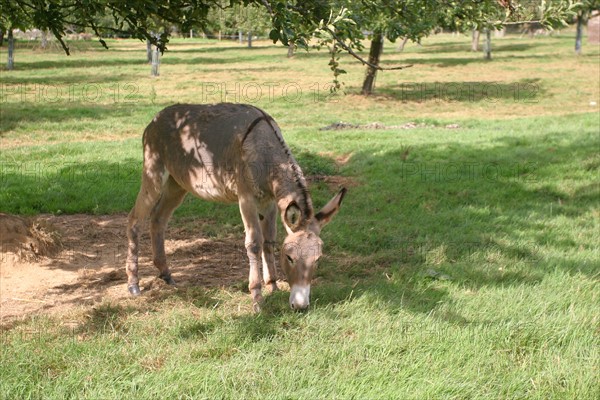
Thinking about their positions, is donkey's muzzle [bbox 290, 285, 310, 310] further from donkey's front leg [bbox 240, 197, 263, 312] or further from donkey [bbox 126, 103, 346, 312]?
donkey's front leg [bbox 240, 197, 263, 312]

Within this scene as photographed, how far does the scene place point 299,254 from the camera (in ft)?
19.8

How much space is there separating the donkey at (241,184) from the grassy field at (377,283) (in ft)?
1.80

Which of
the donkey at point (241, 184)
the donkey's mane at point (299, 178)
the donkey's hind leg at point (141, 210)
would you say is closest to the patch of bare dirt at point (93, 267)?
the donkey's hind leg at point (141, 210)

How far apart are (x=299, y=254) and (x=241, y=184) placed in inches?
45.9

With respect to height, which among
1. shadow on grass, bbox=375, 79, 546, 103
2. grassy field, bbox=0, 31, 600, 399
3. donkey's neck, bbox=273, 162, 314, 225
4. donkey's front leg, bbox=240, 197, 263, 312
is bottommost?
grassy field, bbox=0, 31, 600, 399

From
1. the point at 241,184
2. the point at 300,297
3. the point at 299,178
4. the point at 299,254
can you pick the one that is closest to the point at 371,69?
the point at 241,184

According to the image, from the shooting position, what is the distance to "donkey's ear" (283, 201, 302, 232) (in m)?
6.03

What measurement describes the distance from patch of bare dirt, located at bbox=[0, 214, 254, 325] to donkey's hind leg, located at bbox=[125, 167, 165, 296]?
0.29 m

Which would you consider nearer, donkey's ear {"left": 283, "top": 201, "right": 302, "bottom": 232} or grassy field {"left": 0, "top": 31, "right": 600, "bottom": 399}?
grassy field {"left": 0, "top": 31, "right": 600, "bottom": 399}

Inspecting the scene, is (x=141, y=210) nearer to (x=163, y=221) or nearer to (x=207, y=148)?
(x=163, y=221)

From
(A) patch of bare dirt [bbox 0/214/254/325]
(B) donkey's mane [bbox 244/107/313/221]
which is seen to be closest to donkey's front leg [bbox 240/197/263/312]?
(B) donkey's mane [bbox 244/107/313/221]

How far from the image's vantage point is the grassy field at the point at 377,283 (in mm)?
5088

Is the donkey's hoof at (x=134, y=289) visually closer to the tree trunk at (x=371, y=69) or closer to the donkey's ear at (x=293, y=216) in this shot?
the donkey's ear at (x=293, y=216)

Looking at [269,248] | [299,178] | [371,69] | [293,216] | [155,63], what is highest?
[155,63]
